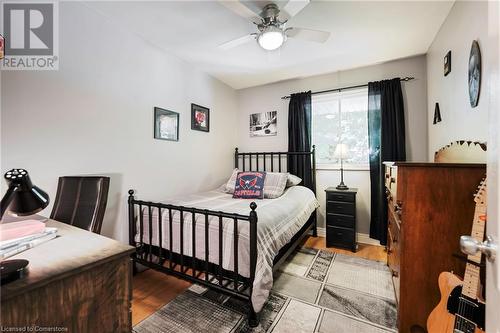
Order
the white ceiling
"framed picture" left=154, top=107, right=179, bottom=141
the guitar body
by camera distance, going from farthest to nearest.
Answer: "framed picture" left=154, top=107, right=179, bottom=141, the white ceiling, the guitar body

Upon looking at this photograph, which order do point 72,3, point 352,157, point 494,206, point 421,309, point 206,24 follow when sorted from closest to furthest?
point 494,206
point 421,309
point 72,3
point 206,24
point 352,157

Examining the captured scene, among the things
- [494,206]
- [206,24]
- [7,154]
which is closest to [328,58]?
[206,24]

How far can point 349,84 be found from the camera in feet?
10.2

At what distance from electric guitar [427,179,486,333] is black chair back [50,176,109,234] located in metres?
1.92

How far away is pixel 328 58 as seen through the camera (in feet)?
9.09

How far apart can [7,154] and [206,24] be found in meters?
1.86

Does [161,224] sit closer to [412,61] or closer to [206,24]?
[206,24]

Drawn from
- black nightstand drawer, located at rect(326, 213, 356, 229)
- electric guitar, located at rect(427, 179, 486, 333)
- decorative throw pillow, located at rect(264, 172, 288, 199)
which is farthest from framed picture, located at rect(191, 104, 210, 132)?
electric guitar, located at rect(427, 179, 486, 333)

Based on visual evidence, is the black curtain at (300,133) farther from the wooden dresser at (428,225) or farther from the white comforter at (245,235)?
the wooden dresser at (428,225)

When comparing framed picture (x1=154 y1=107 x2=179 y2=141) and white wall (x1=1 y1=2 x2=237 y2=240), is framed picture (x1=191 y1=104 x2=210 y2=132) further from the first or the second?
framed picture (x1=154 y1=107 x2=179 y2=141)

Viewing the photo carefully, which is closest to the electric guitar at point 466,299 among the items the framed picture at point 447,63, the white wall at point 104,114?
the framed picture at point 447,63

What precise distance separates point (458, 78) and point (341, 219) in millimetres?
1820

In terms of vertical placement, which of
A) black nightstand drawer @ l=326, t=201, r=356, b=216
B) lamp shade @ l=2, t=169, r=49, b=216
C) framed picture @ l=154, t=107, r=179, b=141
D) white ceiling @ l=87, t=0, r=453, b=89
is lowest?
black nightstand drawer @ l=326, t=201, r=356, b=216

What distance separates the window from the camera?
10.1 feet
